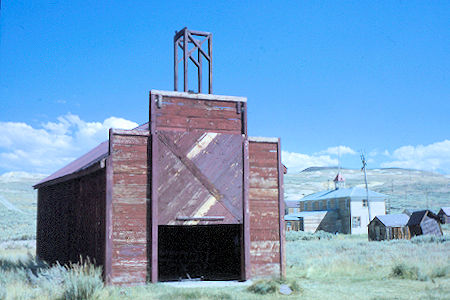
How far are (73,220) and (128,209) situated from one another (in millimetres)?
3757

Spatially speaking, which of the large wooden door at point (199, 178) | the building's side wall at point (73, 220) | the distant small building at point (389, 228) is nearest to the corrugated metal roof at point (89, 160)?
the building's side wall at point (73, 220)

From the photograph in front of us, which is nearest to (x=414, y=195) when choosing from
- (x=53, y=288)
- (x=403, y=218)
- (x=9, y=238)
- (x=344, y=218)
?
(x=344, y=218)

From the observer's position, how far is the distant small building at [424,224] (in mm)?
36375

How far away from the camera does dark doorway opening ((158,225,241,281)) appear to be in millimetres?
13945

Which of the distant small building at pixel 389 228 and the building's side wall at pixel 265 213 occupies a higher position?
the building's side wall at pixel 265 213

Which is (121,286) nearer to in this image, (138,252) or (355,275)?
(138,252)

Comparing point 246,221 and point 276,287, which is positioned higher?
point 246,221

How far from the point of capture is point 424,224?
120 feet

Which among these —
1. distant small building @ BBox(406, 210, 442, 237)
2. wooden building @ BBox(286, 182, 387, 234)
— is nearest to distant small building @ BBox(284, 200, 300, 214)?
wooden building @ BBox(286, 182, 387, 234)

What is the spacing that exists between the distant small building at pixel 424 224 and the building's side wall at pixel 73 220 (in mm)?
27849

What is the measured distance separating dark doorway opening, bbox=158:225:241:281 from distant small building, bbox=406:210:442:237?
86.2 ft

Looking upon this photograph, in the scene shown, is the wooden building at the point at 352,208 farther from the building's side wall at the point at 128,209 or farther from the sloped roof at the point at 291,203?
the building's side wall at the point at 128,209

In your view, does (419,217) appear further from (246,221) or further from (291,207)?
(291,207)

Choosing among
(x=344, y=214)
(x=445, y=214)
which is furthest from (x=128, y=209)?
(x=445, y=214)
